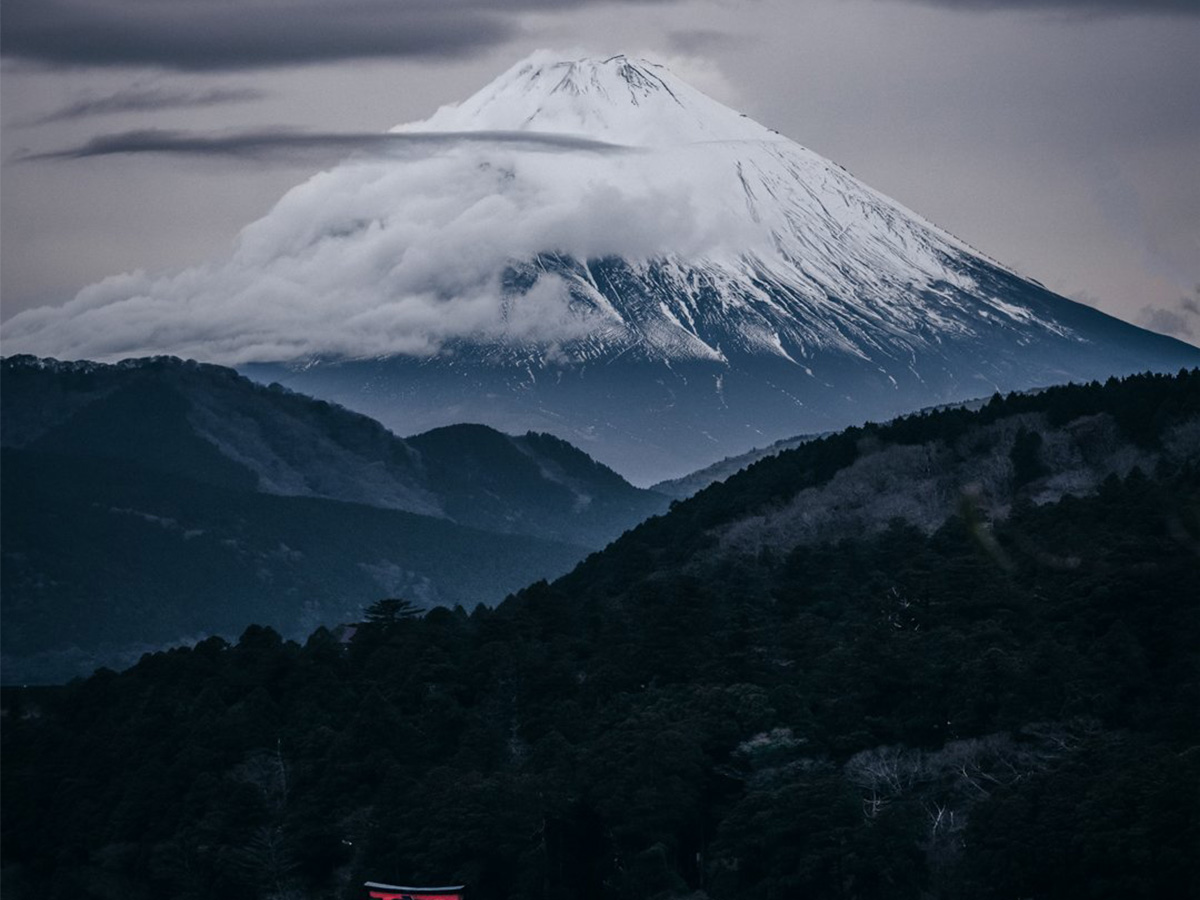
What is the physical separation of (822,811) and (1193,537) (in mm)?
19754

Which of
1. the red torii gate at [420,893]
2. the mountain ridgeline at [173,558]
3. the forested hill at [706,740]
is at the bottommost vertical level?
the red torii gate at [420,893]

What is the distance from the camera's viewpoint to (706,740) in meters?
52.0

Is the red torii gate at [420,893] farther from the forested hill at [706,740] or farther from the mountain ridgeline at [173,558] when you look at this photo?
the mountain ridgeline at [173,558]

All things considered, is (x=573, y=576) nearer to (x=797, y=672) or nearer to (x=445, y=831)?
(x=797, y=672)

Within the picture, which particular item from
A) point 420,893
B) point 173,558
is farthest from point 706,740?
point 173,558

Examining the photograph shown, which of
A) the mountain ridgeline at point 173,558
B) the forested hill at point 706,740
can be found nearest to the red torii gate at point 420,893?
the forested hill at point 706,740

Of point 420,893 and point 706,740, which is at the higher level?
point 706,740

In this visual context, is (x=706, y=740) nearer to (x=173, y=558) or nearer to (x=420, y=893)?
(x=420, y=893)

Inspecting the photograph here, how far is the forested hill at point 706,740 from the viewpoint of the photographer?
45625 mm

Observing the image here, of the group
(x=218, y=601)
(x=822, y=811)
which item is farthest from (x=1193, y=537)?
(x=218, y=601)

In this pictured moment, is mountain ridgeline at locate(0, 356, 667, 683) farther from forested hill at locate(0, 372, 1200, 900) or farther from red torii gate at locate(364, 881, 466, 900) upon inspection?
red torii gate at locate(364, 881, 466, 900)

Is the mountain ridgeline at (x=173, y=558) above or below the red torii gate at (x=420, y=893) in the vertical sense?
above

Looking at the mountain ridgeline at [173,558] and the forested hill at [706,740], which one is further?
the mountain ridgeline at [173,558]

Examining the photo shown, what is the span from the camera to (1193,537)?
2431 inches
